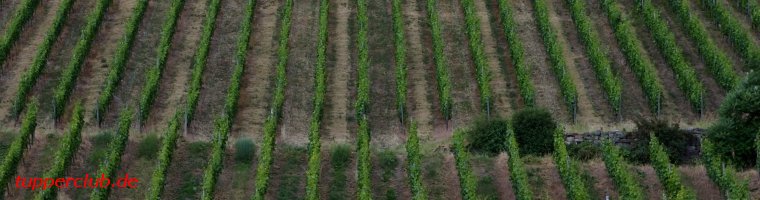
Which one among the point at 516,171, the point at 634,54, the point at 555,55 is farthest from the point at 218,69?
the point at 634,54

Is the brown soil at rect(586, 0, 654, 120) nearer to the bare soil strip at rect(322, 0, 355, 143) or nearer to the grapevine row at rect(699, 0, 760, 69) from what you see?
the grapevine row at rect(699, 0, 760, 69)

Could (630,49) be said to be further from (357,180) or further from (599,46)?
(357,180)

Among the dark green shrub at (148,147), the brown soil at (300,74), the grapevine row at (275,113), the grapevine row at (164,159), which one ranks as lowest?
the dark green shrub at (148,147)

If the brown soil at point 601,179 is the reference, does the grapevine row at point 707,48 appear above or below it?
above

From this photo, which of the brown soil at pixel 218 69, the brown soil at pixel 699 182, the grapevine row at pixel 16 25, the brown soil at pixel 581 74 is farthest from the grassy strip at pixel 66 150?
the brown soil at pixel 699 182

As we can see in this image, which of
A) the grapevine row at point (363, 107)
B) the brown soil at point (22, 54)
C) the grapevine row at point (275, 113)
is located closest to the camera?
the grapevine row at point (275, 113)

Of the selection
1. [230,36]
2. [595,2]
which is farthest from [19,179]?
[595,2]

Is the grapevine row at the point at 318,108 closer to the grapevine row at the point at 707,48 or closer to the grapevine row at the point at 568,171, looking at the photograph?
the grapevine row at the point at 568,171
